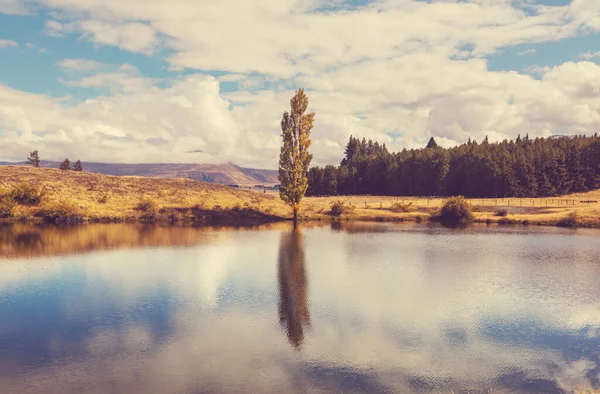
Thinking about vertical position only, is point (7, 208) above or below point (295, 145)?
below

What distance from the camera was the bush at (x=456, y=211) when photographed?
3664 inches

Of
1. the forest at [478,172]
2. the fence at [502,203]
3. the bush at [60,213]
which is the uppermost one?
the forest at [478,172]

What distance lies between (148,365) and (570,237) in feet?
229

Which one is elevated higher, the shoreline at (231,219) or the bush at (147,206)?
the bush at (147,206)

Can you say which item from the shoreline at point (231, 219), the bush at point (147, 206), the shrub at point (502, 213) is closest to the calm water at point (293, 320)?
the shoreline at point (231, 219)

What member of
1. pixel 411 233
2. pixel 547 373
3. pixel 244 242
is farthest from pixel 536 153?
pixel 547 373

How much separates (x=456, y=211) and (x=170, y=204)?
205ft

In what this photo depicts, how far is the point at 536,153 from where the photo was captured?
147 meters

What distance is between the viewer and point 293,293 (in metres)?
34.0

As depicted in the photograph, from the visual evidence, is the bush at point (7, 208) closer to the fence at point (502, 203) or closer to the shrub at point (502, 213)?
→ the fence at point (502, 203)

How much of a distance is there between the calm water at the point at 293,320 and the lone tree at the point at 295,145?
113 ft

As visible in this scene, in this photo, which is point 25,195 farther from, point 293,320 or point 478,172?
point 478,172

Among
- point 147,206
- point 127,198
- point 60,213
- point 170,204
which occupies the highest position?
point 127,198

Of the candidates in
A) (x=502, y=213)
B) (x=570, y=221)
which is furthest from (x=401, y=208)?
(x=570, y=221)
